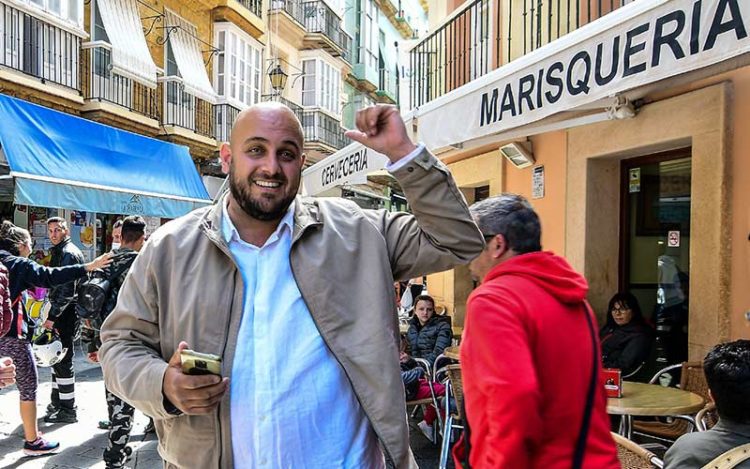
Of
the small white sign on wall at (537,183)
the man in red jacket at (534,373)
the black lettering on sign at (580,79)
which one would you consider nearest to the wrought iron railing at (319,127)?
the small white sign on wall at (537,183)

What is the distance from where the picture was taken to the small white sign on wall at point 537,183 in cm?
699

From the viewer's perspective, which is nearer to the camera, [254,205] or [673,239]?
[254,205]

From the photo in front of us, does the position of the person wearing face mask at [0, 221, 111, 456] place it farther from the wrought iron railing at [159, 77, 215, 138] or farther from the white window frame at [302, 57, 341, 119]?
the white window frame at [302, 57, 341, 119]

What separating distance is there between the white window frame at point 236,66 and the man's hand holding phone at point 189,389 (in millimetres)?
16462

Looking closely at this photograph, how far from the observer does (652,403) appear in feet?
13.1

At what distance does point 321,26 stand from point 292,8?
78.6 inches

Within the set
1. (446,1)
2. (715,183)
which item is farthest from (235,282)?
(446,1)

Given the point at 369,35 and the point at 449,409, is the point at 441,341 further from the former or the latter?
the point at 369,35

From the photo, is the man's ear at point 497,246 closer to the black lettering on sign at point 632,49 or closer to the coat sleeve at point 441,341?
the black lettering on sign at point 632,49

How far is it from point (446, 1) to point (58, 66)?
7678mm

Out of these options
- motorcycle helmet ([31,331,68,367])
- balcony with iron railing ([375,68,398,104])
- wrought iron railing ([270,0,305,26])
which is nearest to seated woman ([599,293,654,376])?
motorcycle helmet ([31,331,68,367])

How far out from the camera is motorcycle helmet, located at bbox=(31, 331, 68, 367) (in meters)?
5.82

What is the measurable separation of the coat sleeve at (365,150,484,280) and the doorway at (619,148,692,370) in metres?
4.38

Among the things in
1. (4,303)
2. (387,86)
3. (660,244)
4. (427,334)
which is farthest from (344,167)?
(387,86)
